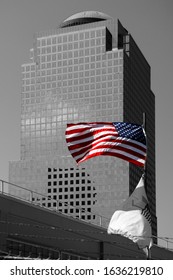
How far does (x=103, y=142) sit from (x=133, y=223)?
376cm

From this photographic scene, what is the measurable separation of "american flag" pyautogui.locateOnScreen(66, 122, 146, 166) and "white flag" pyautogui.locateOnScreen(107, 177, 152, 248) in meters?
2.16

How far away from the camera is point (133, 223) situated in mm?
25500

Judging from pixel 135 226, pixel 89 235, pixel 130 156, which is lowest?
pixel 89 235

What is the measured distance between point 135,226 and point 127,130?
4.41m

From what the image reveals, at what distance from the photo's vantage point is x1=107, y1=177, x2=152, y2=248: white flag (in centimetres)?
2527

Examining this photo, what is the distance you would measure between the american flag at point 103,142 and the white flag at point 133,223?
2.16 metres

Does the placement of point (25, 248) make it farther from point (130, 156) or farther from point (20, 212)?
point (130, 156)

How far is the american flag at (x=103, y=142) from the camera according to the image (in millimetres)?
27188
